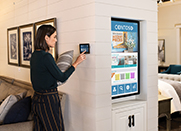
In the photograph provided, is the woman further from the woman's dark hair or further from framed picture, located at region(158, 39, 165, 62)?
framed picture, located at region(158, 39, 165, 62)

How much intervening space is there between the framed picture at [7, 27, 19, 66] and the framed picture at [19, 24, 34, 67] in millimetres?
181

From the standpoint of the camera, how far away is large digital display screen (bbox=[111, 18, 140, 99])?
259 centimetres

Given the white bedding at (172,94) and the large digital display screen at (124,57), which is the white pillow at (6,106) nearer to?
the large digital display screen at (124,57)

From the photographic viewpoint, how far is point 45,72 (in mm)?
2139

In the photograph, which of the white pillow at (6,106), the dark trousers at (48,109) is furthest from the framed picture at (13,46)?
the dark trousers at (48,109)

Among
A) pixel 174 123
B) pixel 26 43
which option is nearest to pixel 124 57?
pixel 26 43

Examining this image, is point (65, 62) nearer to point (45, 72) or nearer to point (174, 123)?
point (45, 72)

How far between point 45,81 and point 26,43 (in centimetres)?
184

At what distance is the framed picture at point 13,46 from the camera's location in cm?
413

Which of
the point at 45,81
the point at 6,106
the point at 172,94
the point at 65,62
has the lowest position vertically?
the point at 172,94

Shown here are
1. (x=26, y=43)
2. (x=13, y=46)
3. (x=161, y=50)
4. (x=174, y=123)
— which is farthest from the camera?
(x=161, y=50)

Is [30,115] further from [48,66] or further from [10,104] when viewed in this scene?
[48,66]

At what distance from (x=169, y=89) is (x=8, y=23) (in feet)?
12.0

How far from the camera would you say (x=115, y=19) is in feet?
8.32
